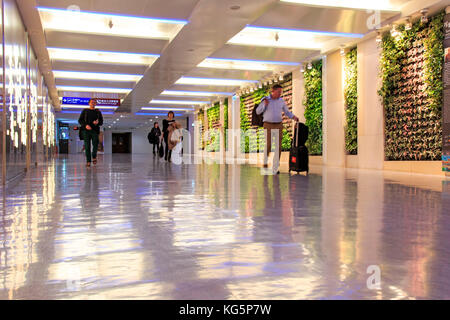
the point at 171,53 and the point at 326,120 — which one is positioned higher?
the point at 171,53

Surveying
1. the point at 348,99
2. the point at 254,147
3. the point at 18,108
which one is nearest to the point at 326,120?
the point at 348,99

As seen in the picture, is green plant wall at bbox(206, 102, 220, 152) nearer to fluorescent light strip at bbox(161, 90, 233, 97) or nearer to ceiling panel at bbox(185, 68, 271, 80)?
fluorescent light strip at bbox(161, 90, 233, 97)

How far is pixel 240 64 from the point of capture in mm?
15055

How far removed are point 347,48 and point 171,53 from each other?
4777mm

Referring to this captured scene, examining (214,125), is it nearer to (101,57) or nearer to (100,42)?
(101,57)

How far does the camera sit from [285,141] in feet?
54.3

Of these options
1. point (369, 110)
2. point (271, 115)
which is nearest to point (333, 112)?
point (369, 110)

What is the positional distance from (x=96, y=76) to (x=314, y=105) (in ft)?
27.4

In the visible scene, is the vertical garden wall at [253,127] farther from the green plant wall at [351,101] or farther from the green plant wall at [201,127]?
the green plant wall at [201,127]

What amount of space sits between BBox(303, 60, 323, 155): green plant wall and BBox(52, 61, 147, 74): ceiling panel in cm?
542

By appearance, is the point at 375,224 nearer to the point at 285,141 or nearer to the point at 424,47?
the point at 424,47

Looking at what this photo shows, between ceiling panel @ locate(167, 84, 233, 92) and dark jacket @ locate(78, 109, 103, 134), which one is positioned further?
ceiling panel @ locate(167, 84, 233, 92)

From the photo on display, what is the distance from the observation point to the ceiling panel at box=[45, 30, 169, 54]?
1092cm

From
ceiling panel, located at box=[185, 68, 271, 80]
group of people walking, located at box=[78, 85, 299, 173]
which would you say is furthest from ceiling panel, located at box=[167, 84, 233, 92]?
group of people walking, located at box=[78, 85, 299, 173]
